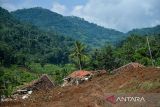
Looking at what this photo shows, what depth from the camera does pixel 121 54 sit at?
100 meters

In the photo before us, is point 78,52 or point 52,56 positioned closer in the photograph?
point 78,52

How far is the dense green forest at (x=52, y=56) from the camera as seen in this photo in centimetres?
7878

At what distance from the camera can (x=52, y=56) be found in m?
153

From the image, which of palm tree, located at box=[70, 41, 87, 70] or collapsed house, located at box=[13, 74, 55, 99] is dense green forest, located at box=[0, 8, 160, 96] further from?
collapsed house, located at box=[13, 74, 55, 99]

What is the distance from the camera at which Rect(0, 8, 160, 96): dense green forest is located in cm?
7878

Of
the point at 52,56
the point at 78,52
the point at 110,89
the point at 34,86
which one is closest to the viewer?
the point at 110,89

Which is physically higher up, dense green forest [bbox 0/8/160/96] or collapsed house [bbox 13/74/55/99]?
dense green forest [bbox 0/8/160/96]

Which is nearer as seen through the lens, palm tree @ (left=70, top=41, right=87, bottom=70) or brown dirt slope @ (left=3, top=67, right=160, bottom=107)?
brown dirt slope @ (left=3, top=67, right=160, bottom=107)

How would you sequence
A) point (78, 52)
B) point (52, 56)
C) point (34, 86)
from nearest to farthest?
point (34, 86) < point (78, 52) < point (52, 56)

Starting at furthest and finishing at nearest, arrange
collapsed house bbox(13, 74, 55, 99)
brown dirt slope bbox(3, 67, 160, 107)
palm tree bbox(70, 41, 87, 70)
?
1. palm tree bbox(70, 41, 87, 70)
2. collapsed house bbox(13, 74, 55, 99)
3. brown dirt slope bbox(3, 67, 160, 107)

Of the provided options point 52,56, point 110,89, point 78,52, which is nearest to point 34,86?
point 78,52

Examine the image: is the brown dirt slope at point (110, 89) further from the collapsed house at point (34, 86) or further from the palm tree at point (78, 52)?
the palm tree at point (78, 52)

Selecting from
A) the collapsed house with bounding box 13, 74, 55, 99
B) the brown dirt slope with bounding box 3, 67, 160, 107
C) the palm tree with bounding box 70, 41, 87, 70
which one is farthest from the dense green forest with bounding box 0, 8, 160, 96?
the brown dirt slope with bounding box 3, 67, 160, 107

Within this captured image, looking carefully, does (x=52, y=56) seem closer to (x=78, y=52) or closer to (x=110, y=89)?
(x=78, y=52)
